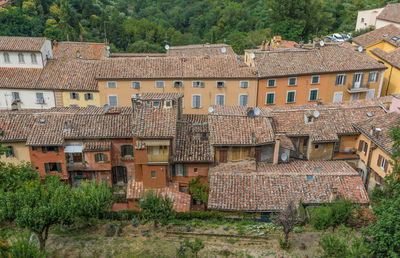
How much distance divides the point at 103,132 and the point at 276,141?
1726 cm

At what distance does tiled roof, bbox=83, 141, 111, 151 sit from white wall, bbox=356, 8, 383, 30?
71.8m

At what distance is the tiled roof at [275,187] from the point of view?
34125 mm

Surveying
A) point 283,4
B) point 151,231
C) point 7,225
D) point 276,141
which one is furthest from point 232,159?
point 283,4

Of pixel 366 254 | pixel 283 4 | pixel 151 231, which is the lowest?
pixel 151 231

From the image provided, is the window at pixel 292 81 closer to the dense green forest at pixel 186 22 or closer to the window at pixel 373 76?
the window at pixel 373 76

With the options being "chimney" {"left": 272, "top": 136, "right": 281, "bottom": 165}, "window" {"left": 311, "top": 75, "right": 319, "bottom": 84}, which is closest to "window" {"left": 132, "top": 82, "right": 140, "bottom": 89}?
"chimney" {"left": 272, "top": 136, "right": 281, "bottom": 165}

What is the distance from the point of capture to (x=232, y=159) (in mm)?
38125

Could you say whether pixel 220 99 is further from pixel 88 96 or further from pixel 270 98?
pixel 88 96

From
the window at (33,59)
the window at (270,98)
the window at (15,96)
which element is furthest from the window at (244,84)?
the window at (15,96)

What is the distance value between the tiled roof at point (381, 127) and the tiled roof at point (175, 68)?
16.0 metres

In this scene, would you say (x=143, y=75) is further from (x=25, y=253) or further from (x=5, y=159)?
(x=25, y=253)

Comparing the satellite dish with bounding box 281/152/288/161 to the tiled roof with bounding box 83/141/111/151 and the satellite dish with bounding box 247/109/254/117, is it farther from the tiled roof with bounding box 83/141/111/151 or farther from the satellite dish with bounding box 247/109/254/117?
the tiled roof with bounding box 83/141/111/151

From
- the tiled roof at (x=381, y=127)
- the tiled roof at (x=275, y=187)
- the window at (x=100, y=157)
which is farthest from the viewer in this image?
the window at (x=100, y=157)

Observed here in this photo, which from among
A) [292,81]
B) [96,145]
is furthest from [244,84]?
[96,145]
